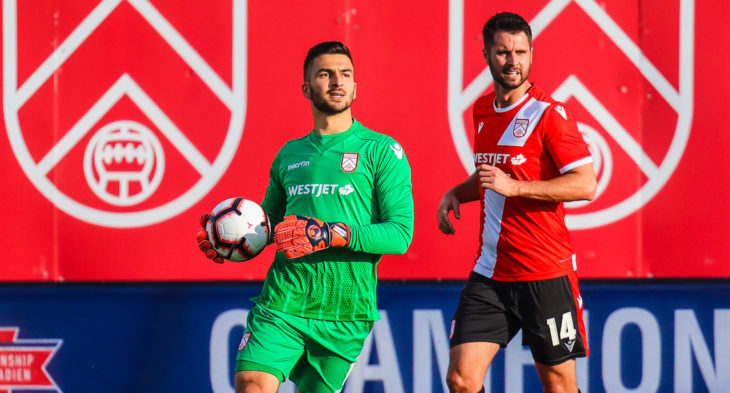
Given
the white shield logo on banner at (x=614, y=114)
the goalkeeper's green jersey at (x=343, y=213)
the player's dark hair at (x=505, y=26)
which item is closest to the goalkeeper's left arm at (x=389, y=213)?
the goalkeeper's green jersey at (x=343, y=213)

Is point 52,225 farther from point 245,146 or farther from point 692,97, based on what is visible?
point 692,97

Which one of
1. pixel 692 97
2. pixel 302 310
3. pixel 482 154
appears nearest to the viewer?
pixel 302 310

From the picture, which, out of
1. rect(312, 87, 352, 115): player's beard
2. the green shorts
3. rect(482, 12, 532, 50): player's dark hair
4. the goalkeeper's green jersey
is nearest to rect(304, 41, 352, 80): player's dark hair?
rect(312, 87, 352, 115): player's beard

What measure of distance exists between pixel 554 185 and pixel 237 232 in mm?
1268

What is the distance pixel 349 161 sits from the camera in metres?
3.64

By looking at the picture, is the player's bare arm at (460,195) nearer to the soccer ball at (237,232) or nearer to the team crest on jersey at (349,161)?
the team crest on jersey at (349,161)

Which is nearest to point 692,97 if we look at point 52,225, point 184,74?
point 184,74

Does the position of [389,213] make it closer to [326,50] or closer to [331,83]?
[331,83]

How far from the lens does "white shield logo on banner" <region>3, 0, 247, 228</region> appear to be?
499 cm

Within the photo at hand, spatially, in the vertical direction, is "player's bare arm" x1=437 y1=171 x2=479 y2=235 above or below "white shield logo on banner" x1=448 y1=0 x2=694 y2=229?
below

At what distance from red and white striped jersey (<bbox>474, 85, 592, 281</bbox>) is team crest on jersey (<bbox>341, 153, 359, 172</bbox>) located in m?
0.56

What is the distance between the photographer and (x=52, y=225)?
5031 millimetres

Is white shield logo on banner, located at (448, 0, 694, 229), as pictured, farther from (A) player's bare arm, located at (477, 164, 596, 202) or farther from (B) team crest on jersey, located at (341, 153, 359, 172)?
(B) team crest on jersey, located at (341, 153, 359, 172)

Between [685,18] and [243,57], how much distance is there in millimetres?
2381
